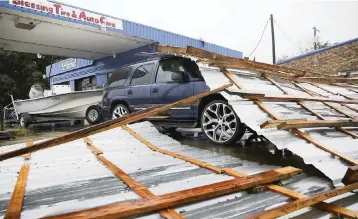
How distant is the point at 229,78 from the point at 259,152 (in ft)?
4.40

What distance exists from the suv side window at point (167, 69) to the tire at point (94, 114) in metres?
4.48

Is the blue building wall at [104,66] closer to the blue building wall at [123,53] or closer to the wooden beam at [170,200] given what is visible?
the blue building wall at [123,53]

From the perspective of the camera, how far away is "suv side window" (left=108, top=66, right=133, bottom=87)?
665 centimetres

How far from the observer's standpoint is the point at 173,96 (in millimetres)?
5258

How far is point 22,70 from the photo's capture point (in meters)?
29.8

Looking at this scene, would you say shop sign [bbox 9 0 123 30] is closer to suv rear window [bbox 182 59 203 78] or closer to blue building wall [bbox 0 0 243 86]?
blue building wall [bbox 0 0 243 86]

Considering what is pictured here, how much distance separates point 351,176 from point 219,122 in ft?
7.86

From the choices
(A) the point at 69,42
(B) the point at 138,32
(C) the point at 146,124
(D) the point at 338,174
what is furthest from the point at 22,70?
(D) the point at 338,174

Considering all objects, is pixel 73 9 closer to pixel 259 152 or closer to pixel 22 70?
pixel 259 152

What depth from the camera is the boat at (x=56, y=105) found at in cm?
1026

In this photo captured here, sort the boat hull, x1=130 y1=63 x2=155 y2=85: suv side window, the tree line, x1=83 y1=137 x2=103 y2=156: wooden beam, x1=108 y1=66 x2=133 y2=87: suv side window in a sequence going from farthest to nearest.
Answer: the tree line < the boat hull < x1=108 y1=66 x2=133 y2=87: suv side window < x1=130 y1=63 x2=155 y2=85: suv side window < x1=83 y1=137 x2=103 y2=156: wooden beam

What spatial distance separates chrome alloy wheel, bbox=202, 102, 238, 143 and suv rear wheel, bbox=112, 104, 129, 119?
2.50 m

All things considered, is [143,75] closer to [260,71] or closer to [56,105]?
[260,71]

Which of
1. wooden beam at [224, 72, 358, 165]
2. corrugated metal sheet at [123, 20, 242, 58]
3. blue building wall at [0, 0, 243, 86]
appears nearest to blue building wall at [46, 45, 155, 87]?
blue building wall at [0, 0, 243, 86]
